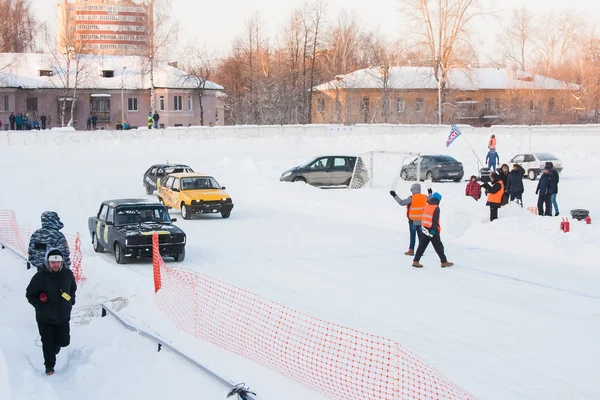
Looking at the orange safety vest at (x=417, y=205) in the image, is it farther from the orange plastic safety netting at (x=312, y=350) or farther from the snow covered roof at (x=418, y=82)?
the snow covered roof at (x=418, y=82)

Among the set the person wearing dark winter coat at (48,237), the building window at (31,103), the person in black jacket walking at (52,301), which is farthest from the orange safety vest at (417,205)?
the building window at (31,103)

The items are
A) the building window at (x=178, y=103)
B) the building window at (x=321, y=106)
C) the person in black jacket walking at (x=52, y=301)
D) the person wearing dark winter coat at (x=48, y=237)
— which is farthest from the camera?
the building window at (x=321, y=106)

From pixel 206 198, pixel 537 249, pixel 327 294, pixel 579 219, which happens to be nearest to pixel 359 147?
pixel 206 198

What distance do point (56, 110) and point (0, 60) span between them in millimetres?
6807

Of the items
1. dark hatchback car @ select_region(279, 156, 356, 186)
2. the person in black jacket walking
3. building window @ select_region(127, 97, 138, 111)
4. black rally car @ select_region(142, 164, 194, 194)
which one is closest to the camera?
the person in black jacket walking

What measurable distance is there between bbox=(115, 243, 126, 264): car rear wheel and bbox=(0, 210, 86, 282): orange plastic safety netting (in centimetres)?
81

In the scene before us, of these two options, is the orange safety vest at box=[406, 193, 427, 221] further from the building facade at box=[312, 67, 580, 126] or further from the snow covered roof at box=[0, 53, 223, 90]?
the building facade at box=[312, 67, 580, 126]

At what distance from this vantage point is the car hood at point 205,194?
2389 centimetres

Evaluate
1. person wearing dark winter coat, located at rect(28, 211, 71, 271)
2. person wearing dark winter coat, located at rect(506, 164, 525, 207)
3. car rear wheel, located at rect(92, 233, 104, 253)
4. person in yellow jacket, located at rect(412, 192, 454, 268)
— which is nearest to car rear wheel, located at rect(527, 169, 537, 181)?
person wearing dark winter coat, located at rect(506, 164, 525, 207)

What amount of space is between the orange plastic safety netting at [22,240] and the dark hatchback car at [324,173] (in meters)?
12.8

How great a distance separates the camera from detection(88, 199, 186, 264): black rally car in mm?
16405

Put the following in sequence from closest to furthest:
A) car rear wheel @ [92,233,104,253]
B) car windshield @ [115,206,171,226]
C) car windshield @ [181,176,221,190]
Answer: car windshield @ [115,206,171,226]
car rear wheel @ [92,233,104,253]
car windshield @ [181,176,221,190]

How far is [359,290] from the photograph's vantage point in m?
13.6

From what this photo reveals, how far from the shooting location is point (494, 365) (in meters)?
9.29
